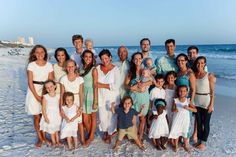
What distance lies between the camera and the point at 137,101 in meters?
4.44

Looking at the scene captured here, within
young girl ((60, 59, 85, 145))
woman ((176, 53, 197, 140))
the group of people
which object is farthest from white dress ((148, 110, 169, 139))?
young girl ((60, 59, 85, 145))

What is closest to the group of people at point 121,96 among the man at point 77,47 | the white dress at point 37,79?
the white dress at point 37,79

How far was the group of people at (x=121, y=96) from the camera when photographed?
14.1 ft

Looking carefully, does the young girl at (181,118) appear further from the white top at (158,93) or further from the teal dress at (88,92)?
the teal dress at (88,92)

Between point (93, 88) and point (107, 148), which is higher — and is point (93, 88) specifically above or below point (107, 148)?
above

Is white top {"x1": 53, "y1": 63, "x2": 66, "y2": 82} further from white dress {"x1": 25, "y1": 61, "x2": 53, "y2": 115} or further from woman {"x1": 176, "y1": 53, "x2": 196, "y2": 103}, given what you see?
woman {"x1": 176, "y1": 53, "x2": 196, "y2": 103}

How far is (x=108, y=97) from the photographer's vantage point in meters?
4.56

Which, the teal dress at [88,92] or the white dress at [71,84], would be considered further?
the teal dress at [88,92]

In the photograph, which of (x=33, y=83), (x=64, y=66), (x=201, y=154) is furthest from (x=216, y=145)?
(x=33, y=83)

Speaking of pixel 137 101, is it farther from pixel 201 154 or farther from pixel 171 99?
pixel 201 154

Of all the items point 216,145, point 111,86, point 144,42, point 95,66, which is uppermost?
point 144,42

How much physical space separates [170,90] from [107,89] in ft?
3.81

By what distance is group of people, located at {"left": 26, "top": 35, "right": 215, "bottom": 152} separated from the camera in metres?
4.29

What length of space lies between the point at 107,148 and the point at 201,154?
1.69 meters
